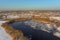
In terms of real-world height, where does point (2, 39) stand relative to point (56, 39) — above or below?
above

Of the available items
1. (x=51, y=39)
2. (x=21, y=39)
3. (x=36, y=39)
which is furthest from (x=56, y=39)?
(x=21, y=39)

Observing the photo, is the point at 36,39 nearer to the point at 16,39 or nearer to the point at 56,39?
the point at 56,39

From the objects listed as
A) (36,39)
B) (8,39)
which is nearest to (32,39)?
(36,39)

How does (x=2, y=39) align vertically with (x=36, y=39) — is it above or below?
above

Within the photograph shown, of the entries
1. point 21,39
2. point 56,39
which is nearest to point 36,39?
point 56,39

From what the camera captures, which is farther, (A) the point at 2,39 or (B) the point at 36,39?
(B) the point at 36,39

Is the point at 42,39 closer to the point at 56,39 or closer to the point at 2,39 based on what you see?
the point at 56,39

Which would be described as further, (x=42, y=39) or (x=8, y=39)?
(x=42, y=39)
